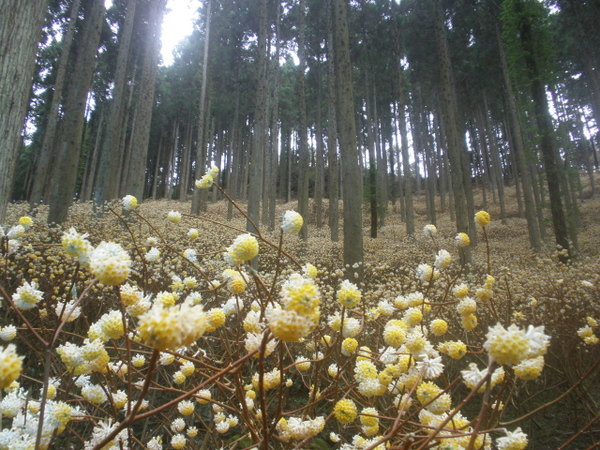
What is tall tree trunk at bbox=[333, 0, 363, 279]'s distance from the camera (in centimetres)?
514

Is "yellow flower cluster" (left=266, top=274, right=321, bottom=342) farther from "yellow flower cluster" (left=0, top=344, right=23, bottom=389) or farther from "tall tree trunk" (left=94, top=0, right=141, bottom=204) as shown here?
"tall tree trunk" (left=94, top=0, right=141, bottom=204)

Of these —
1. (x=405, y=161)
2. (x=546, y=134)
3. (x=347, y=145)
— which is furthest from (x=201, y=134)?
(x=546, y=134)

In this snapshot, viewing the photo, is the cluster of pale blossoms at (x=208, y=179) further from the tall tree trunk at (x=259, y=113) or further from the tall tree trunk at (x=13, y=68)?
the tall tree trunk at (x=259, y=113)

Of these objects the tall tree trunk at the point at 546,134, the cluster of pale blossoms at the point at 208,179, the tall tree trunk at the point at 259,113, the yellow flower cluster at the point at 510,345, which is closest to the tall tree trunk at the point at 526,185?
the tall tree trunk at the point at 546,134

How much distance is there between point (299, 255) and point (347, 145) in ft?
13.3

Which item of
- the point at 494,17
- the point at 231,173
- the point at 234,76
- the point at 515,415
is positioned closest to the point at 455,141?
the point at 494,17

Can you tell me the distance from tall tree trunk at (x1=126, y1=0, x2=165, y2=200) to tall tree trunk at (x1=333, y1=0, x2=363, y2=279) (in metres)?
5.67

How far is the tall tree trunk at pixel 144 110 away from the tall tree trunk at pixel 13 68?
22.1 feet

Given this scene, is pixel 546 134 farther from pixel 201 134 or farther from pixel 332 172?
pixel 201 134

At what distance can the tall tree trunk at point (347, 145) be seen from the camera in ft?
16.9

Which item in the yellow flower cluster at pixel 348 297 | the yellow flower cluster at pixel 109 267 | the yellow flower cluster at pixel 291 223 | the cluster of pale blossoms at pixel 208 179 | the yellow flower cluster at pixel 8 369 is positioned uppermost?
the cluster of pale blossoms at pixel 208 179

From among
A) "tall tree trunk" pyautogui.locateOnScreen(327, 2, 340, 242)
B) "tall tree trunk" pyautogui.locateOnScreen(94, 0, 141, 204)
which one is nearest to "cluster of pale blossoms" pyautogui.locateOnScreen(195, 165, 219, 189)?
"tall tree trunk" pyautogui.locateOnScreen(94, 0, 141, 204)

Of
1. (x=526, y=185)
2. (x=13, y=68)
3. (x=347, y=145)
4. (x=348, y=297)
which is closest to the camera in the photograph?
(x=348, y=297)

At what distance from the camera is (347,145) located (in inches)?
220
